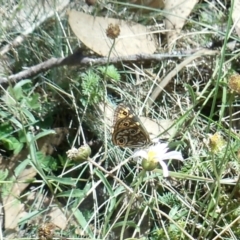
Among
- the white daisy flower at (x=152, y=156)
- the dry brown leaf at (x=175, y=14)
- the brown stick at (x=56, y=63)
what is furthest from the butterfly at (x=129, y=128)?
the dry brown leaf at (x=175, y=14)

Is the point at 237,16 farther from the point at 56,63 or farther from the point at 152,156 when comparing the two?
the point at 152,156

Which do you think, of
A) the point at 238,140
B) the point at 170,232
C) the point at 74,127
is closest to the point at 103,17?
the point at 74,127

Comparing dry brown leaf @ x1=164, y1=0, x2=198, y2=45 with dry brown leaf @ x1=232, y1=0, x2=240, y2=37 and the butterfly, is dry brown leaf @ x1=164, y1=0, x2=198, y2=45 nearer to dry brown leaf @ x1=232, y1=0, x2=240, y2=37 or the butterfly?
dry brown leaf @ x1=232, y1=0, x2=240, y2=37

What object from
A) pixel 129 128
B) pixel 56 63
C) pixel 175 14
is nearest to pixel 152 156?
pixel 129 128

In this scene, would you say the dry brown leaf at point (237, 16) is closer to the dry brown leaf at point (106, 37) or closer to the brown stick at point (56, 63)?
the dry brown leaf at point (106, 37)

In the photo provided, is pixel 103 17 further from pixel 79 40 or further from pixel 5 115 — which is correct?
pixel 5 115
